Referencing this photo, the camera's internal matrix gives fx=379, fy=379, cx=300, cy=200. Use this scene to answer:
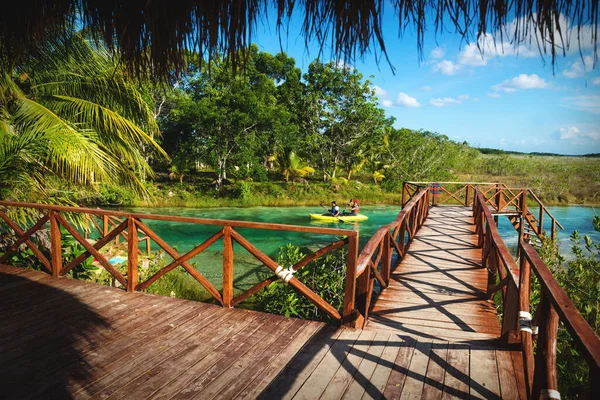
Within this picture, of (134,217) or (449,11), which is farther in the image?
(134,217)

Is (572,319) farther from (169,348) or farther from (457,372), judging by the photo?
(169,348)

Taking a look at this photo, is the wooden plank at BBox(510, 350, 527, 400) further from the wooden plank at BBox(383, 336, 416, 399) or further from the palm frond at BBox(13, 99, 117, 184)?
the palm frond at BBox(13, 99, 117, 184)

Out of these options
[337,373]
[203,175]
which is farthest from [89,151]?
[203,175]

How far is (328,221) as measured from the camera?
19.0 meters

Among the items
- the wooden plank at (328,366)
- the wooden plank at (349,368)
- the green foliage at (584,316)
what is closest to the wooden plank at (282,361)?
the wooden plank at (328,366)

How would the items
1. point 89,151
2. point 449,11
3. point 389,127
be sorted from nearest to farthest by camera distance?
1. point 449,11
2. point 89,151
3. point 389,127

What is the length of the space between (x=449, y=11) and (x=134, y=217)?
372 cm

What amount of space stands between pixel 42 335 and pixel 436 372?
3.20 m

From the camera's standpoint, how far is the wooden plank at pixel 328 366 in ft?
7.88

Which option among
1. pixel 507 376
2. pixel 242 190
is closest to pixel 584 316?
pixel 507 376

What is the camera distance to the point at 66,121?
6.43 metres

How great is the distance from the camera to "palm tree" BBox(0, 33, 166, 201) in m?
5.46

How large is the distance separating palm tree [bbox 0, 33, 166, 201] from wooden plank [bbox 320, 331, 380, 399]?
4186 millimetres

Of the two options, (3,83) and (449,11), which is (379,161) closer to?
(3,83)
